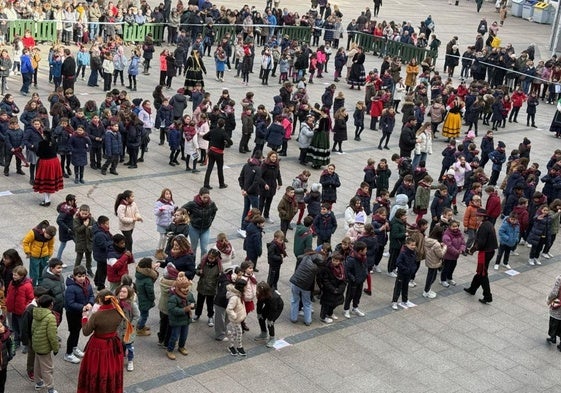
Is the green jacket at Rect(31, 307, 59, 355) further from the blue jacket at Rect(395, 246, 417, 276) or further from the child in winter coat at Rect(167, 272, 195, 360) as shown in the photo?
the blue jacket at Rect(395, 246, 417, 276)

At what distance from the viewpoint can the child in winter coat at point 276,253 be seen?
14688mm

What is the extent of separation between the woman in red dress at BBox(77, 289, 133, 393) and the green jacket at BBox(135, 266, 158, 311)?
1.59 meters

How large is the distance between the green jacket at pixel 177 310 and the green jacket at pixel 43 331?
185cm

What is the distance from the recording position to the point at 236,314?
13016 mm

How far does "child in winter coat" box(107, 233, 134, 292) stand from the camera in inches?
523

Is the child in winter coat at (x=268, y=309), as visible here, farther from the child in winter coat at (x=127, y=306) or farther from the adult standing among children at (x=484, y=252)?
the adult standing among children at (x=484, y=252)

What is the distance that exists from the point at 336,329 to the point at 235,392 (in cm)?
296

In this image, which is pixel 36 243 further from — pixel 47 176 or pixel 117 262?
pixel 47 176

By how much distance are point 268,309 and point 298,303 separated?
1.26 metres

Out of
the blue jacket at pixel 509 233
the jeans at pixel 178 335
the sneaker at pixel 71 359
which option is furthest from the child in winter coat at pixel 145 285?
the blue jacket at pixel 509 233

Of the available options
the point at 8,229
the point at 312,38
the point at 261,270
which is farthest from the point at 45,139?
the point at 312,38

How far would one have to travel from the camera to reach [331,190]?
63.0 feet

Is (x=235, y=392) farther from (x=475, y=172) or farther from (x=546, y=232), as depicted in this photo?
(x=475, y=172)

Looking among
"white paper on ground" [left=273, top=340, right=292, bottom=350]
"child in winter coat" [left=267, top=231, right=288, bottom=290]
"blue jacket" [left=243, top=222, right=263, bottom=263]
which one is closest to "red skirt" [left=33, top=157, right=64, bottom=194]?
"blue jacket" [left=243, top=222, right=263, bottom=263]
